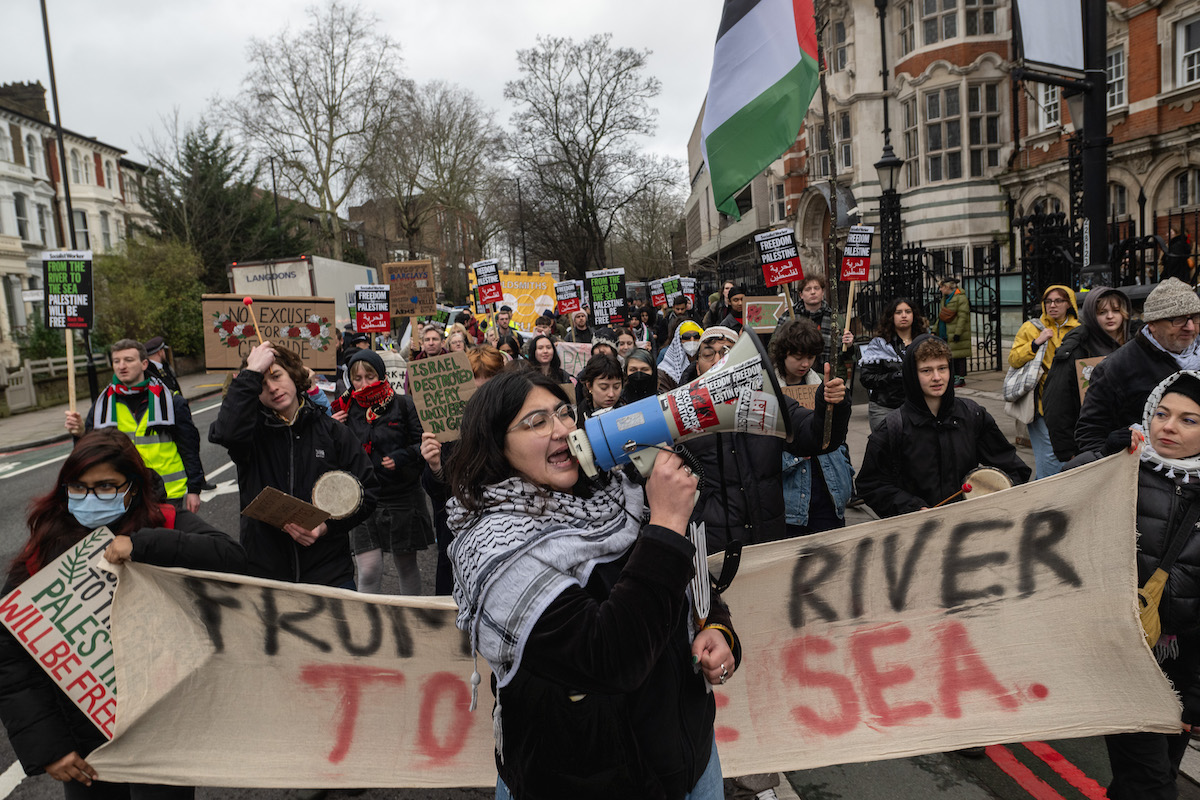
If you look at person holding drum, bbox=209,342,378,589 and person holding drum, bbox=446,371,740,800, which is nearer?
person holding drum, bbox=446,371,740,800

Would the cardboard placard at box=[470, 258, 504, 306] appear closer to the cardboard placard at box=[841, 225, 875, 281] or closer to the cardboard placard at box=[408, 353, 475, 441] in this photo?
the cardboard placard at box=[841, 225, 875, 281]

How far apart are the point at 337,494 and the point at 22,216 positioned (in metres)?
44.4

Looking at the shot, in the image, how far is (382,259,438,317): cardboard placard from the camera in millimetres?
15602

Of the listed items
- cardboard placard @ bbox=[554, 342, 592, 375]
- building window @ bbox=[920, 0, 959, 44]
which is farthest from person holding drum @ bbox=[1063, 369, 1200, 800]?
building window @ bbox=[920, 0, 959, 44]

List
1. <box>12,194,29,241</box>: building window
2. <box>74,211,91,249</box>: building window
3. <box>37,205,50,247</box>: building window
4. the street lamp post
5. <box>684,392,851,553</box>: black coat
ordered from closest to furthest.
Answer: <box>684,392,851,553</box>: black coat < the street lamp post < <box>12,194,29,241</box>: building window < <box>37,205,50,247</box>: building window < <box>74,211,91,249</box>: building window

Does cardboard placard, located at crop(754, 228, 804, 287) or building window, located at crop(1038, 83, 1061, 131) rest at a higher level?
building window, located at crop(1038, 83, 1061, 131)

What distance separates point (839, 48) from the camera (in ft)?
80.9

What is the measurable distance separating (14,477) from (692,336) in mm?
10985

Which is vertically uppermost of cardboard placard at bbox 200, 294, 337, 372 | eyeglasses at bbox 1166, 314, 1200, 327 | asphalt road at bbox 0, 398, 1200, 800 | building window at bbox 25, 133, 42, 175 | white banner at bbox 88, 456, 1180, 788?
building window at bbox 25, 133, 42, 175

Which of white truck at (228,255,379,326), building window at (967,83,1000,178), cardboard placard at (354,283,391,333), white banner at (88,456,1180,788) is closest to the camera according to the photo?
white banner at (88,456,1180,788)

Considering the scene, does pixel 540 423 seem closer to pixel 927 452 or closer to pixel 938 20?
pixel 927 452

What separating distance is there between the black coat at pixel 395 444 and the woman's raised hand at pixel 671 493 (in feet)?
12.1

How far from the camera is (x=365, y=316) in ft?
33.5

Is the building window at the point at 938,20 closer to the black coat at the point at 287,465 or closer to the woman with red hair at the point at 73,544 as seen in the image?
the black coat at the point at 287,465
